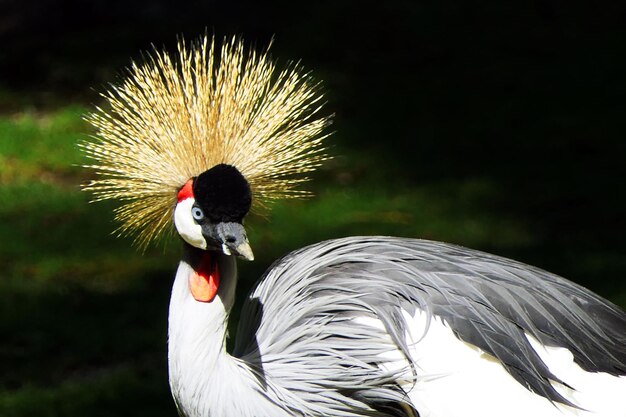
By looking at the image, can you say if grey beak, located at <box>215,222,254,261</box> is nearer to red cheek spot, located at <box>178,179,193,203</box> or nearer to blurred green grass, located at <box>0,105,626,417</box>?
red cheek spot, located at <box>178,179,193,203</box>

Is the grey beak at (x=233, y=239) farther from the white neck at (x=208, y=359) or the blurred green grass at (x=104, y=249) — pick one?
the blurred green grass at (x=104, y=249)

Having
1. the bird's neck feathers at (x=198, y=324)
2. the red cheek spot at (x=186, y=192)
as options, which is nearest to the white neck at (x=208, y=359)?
the bird's neck feathers at (x=198, y=324)

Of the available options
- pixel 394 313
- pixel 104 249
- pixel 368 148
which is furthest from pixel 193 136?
pixel 368 148

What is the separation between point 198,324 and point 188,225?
0.60 feet

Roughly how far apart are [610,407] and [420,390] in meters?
0.36

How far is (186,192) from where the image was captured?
1.99 metres

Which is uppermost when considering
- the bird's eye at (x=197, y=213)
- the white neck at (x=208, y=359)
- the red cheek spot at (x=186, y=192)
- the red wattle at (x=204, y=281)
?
the red cheek spot at (x=186, y=192)

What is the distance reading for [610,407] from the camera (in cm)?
211

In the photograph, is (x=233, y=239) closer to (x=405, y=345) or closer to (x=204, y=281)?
(x=204, y=281)

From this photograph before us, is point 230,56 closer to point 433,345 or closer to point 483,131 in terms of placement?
point 433,345

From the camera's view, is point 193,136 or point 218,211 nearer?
point 218,211

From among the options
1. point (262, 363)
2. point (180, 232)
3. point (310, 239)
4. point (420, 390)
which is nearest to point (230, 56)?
point (180, 232)

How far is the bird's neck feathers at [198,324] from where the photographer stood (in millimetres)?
2012

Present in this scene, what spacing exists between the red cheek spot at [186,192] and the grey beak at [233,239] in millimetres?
102
